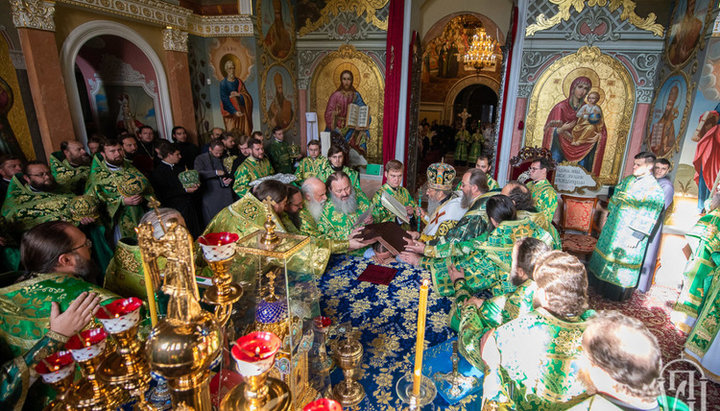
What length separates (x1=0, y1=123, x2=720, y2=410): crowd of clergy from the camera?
4.82ft

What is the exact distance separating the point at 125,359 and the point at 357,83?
9.12m

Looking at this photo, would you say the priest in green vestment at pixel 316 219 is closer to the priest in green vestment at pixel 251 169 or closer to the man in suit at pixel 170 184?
the priest in green vestment at pixel 251 169

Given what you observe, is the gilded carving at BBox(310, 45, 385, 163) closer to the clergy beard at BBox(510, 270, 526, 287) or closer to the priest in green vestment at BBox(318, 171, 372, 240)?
the priest in green vestment at BBox(318, 171, 372, 240)

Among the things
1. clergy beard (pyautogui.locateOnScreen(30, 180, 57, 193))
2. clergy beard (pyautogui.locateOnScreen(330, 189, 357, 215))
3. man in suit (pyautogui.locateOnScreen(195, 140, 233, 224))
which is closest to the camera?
clergy beard (pyautogui.locateOnScreen(330, 189, 357, 215))

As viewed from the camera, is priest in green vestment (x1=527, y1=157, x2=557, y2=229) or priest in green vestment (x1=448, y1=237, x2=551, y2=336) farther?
priest in green vestment (x1=527, y1=157, x2=557, y2=229)

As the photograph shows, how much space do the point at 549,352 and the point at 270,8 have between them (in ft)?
30.4

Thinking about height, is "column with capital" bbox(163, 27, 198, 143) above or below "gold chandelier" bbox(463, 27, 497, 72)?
below

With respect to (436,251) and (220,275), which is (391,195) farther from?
(220,275)

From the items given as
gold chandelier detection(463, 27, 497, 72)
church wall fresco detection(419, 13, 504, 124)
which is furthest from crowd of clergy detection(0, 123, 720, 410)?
church wall fresco detection(419, 13, 504, 124)

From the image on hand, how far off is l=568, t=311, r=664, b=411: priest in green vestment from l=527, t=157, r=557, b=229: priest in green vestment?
10.6 ft

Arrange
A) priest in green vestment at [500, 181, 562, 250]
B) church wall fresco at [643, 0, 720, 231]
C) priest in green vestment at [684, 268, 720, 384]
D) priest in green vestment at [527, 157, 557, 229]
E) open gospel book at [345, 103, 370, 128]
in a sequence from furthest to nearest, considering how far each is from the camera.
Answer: open gospel book at [345, 103, 370, 128] → church wall fresco at [643, 0, 720, 231] → priest in green vestment at [527, 157, 557, 229] → priest in green vestment at [684, 268, 720, 384] → priest in green vestment at [500, 181, 562, 250]

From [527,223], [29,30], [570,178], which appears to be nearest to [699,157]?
[570,178]

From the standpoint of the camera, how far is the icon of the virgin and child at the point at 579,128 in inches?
309

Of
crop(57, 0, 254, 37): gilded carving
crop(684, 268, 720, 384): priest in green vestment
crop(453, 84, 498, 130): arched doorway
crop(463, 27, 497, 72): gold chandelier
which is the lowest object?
crop(684, 268, 720, 384): priest in green vestment
